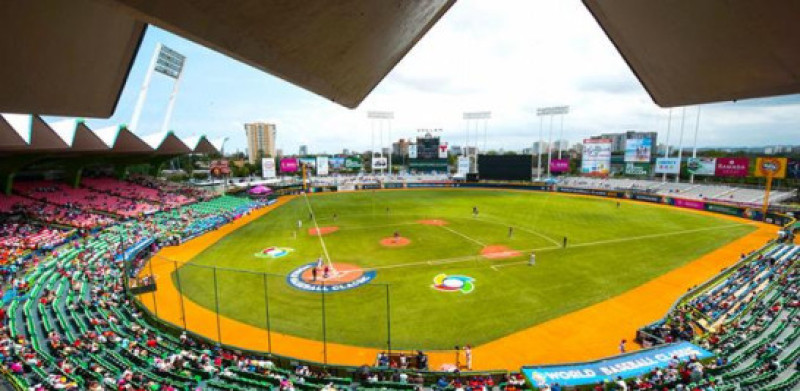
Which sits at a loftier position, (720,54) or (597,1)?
(597,1)

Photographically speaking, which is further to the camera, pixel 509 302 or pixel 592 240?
pixel 592 240

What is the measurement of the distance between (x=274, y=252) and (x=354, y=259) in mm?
7039

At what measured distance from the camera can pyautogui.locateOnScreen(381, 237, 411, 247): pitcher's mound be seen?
3130 centimetres


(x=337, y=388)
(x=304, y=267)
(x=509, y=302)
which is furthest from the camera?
(x=304, y=267)

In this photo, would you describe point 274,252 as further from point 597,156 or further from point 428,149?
point 428,149

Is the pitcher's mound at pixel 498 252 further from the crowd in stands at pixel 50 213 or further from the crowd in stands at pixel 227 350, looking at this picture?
the crowd in stands at pixel 50 213

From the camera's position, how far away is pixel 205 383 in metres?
12.5

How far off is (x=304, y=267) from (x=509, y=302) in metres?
13.9

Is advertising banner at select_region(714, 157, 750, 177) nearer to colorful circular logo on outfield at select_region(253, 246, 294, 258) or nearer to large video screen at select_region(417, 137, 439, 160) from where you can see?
colorful circular logo on outfield at select_region(253, 246, 294, 258)

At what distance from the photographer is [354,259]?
1083 inches

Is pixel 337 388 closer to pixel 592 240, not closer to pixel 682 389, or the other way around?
pixel 682 389

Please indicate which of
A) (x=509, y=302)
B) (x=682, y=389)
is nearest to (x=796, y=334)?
(x=682, y=389)

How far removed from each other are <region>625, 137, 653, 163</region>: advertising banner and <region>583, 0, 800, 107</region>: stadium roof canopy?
2602 inches

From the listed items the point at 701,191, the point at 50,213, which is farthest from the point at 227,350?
the point at 701,191
